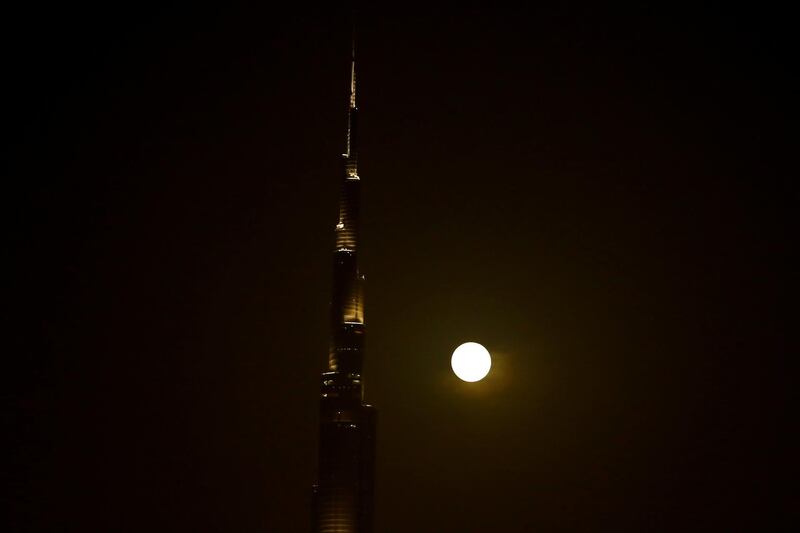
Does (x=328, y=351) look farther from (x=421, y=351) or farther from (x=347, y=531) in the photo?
(x=347, y=531)

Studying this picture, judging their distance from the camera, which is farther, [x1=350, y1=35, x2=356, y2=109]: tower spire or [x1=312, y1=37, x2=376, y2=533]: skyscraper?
[x1=350, y1=35, x2=356, y2=109]: tower spire

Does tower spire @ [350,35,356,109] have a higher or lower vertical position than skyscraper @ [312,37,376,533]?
higher

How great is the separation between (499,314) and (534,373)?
571 mm

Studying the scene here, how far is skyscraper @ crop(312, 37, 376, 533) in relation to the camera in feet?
21.9

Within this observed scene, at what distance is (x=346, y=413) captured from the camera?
6.66 metres

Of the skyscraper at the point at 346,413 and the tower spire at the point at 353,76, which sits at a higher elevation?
the tower spire at the point at 353,76

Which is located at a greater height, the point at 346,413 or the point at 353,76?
the point at 353,76

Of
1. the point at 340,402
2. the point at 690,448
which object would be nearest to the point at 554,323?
the point at 690,448

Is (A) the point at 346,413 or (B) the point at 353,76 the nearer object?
(A) the point at 346,413

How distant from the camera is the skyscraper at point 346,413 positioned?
263 inches

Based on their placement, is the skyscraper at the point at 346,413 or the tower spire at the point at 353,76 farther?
the tower spire at the point at 353,76

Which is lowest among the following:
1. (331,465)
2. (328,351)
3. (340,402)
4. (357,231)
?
(331,465)

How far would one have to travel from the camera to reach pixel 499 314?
692 cm

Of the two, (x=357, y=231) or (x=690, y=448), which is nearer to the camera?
(x=690, y=448)
